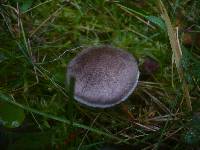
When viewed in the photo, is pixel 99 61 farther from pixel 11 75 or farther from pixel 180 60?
pixel 11 75

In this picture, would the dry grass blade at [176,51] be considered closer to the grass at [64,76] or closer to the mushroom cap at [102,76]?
the grass at [64,76]

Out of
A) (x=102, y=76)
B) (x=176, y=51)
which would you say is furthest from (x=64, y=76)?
(x=176, y=51)

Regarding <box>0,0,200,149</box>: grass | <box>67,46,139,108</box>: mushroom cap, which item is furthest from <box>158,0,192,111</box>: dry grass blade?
<box>67,46,139,108</box>: mushroom cap

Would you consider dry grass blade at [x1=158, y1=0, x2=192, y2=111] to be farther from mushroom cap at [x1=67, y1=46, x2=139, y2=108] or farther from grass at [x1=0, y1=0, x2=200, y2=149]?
mushroom cap at [x1=67, y1=46, x2=139, y2=108]

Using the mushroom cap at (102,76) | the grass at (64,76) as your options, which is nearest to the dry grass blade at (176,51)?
the grass at (64,76)

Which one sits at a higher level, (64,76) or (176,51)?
(176,51)

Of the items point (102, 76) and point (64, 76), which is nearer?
point (102, 76)

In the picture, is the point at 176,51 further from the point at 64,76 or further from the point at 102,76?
the point at 64,76
